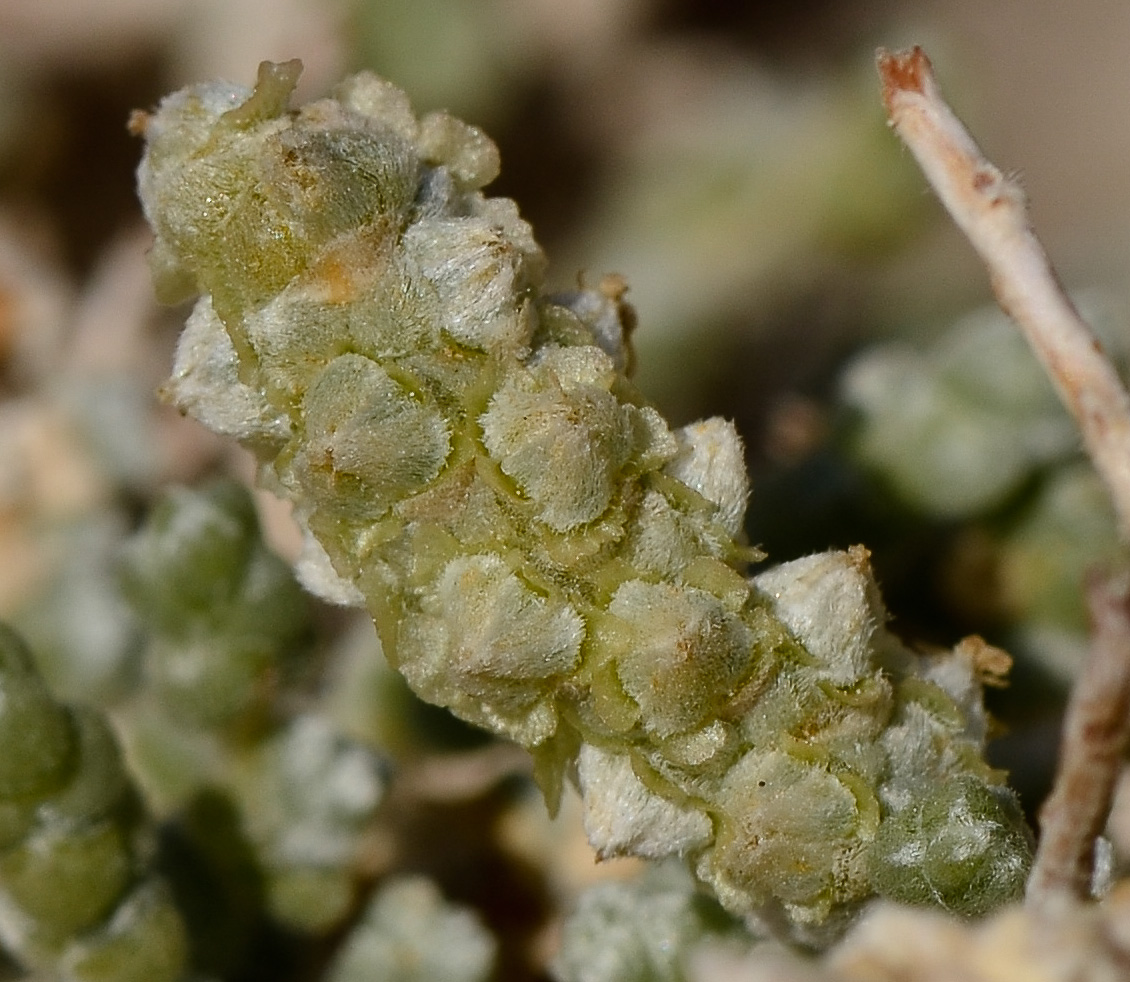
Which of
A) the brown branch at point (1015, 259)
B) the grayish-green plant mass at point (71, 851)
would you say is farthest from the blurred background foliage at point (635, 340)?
the brown branch at point (1015, 259)

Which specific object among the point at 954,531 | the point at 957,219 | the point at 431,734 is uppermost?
the point at 957,219

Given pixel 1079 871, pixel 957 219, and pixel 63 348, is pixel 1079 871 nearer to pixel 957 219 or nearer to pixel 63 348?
pixel 957 219

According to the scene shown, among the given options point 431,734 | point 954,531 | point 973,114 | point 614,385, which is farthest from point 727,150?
point 614,385

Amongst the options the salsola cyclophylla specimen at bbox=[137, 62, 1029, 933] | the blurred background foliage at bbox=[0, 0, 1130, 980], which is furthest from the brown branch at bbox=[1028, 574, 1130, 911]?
the blurred background foliage at bbox=[0, 0, 1130, 980]

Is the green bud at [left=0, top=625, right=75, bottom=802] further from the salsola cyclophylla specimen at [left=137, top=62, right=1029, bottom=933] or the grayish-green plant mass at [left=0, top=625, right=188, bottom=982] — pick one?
the salsola cyclophylla specimen at [left=137, top=62, right=1029, bottom=933]

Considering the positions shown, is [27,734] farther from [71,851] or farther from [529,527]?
[529,527]

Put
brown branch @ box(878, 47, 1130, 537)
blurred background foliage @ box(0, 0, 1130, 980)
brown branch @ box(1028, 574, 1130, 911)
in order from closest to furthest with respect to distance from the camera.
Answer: brown branch @ box(1028, 574, 1130, 911) < brown branch @ box(878, 47, 1130, 537) < blurred background foliage @ box(0, 0, 1130, 980)

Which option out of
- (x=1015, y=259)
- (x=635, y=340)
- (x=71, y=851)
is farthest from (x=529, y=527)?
(x=635, y=340)
